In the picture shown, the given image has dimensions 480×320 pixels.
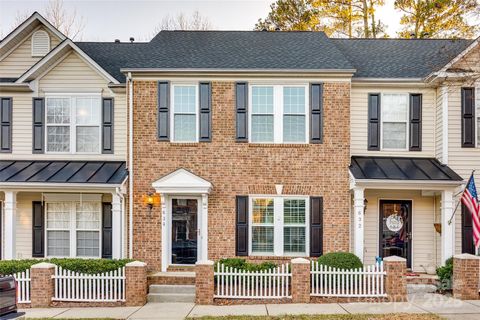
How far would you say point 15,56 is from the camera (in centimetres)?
1463

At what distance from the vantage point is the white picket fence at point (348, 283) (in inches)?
419

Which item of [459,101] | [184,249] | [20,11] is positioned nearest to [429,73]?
[459,101]

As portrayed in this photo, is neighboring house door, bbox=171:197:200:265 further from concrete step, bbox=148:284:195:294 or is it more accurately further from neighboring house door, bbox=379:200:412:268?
neighboring house door, bbox=379:200:412:268

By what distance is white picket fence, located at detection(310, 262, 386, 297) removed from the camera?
419 inches

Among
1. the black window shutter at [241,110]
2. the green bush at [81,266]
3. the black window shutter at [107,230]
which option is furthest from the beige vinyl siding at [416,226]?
the black window shutter at [107,230]

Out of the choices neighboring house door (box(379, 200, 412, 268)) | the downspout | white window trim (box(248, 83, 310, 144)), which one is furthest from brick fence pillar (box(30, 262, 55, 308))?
neighboring house door (box(379, 200, 412, 268))

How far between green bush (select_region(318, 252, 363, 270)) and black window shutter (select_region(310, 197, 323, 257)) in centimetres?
94

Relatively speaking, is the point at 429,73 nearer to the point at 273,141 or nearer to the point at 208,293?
the point at 273,141

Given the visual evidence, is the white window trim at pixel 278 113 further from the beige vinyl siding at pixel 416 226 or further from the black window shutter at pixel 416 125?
the black window shutter at pixel 416 125

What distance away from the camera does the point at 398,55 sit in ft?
50.2

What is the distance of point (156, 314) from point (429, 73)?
11.0 meters

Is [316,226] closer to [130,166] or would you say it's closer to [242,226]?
[242,226]

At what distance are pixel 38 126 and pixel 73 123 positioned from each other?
3.76ft

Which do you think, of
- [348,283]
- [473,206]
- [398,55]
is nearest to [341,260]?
[348,283]
